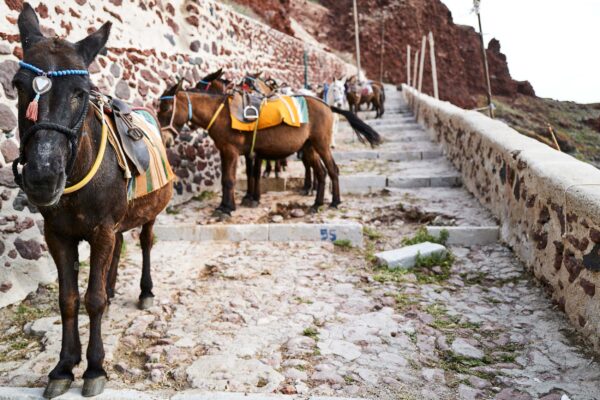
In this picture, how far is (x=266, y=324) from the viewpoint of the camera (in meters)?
3.70

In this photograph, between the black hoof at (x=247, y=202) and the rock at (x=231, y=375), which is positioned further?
the black hoof at (x=247, y=202)

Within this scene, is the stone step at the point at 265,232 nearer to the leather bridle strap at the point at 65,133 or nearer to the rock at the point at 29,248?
the rock at the point at 29,248

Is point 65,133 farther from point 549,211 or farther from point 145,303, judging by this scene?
point 549,211

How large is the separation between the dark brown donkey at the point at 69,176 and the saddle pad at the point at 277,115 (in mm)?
3570

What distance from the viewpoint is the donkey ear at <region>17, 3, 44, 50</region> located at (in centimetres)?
241

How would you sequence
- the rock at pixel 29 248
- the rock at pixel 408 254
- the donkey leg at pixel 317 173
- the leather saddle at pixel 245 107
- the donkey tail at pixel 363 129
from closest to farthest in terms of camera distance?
the rock at pixel 29 248 → the rock at pixel 408 254 → the leather saddle at pixel 245 107 → the donkey leg at pixel 317 173 → the donkey tail at pixel 363 129

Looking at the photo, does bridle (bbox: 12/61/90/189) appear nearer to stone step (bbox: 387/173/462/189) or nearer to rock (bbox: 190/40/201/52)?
rock (bbox: 190/40/201/52)

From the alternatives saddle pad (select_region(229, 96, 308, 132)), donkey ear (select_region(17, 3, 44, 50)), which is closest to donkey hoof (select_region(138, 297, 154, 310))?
donkey ear (select_region(17, 3, 44, 50))

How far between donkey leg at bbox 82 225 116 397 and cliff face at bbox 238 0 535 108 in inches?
1869

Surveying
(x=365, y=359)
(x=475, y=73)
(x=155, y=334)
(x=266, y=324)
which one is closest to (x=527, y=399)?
(x=365, y=359)

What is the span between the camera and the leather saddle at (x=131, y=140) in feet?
9.93

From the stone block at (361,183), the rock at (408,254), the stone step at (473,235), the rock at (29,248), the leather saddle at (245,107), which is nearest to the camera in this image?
the rock at (29,248)

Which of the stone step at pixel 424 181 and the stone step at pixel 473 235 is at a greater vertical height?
the stone step at pixel 424 181

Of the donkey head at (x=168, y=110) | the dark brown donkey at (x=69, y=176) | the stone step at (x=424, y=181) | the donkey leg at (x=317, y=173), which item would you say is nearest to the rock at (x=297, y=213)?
the donkey leg at (x=317, y=173)
